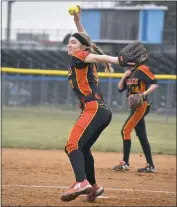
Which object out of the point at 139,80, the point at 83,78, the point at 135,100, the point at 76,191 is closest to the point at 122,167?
the point at 135,100

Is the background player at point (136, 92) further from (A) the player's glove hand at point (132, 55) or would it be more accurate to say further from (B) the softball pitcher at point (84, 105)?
(A) the player's glove hand at point (132, 55)

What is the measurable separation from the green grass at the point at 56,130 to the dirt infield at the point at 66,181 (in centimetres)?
158

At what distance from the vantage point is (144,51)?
20.9ft

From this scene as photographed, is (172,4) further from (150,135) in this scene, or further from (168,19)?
(150,135)

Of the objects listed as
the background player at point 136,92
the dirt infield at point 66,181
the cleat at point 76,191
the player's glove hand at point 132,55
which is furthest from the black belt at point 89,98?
the background player at point 136,92

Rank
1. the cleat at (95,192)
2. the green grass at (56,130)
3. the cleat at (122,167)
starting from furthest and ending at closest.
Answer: the green grass at (56,130) → the cleat at (122,167) → the cleat at (95,192)

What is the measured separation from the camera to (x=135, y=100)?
9898 millimetres

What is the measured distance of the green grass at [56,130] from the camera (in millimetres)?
14531

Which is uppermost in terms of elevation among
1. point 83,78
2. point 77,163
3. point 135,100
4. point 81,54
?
point 81,54

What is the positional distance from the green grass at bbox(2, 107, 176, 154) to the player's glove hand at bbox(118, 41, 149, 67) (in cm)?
767

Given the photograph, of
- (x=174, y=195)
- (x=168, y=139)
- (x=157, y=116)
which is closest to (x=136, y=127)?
(x=174, y=195)

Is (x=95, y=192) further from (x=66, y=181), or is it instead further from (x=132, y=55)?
(x=132, y=55)

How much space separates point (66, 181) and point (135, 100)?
1.80m

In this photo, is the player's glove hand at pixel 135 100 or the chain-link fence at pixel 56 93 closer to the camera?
the player's glove hand at pixel 135 100
